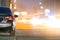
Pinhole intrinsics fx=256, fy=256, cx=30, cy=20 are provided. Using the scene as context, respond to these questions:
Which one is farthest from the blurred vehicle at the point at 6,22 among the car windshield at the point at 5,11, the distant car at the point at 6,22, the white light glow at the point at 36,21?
the white light glow at the point at 36,21

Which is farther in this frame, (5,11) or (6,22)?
(5,11)

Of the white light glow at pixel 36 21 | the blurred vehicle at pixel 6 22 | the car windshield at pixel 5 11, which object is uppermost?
the white light glow at pixel 36 21

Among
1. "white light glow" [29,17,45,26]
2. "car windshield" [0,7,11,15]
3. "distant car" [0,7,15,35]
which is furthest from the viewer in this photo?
"white light glow" [29,17,45,26]

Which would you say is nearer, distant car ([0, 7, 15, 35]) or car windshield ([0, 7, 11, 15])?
distant car ([0, 7, 15, 35])

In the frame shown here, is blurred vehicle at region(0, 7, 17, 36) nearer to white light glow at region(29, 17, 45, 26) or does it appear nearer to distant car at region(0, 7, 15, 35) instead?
distant car at region(0, 7, 15, 35)

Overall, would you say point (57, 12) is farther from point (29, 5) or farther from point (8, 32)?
point (8, 32)

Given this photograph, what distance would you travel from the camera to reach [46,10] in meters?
25.5

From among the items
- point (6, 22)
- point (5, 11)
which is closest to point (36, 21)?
point (5, 11)

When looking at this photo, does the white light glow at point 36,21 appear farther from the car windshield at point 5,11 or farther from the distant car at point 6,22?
the distant car at point 6,22

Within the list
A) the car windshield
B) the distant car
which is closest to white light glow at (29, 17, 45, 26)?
the car windshield

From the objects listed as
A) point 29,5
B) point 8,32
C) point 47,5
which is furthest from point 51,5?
point 8,32

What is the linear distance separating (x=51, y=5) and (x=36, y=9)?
164 centimetres

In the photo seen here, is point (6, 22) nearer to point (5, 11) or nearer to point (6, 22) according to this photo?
point (6, 22)

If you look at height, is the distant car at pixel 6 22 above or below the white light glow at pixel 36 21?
below
